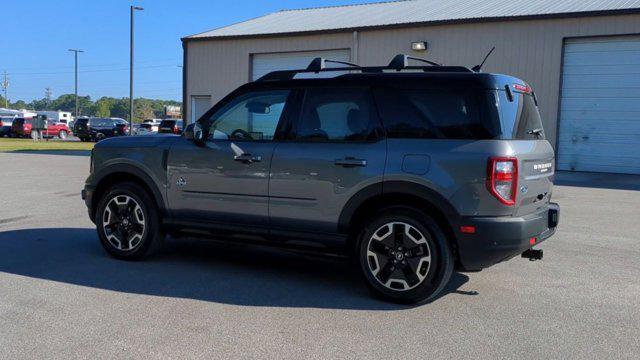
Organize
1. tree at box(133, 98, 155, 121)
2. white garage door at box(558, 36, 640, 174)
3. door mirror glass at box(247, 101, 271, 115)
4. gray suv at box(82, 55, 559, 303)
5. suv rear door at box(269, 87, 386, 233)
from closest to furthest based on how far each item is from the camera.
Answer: gray suv at box(82, 55, 559, 303), suv rear door at box(269, 87, 386, 233), door mirror glass at box(247, 101, 271, 115), white garage door at box(558, 36, 640, 174), tree at box(133, 98, 155, 121)

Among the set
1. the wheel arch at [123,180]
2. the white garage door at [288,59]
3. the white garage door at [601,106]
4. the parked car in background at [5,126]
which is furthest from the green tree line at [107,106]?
the wheel arch at [123,180]

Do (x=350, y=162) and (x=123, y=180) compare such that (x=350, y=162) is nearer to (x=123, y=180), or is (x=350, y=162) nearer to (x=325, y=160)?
(x=325, y=160)

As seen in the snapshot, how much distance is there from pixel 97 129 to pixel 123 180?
38.1 metres

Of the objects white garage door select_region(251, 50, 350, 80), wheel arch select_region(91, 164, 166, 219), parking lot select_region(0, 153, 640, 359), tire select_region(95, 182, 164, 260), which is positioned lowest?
parking lot select_region(0, 153, 640, 359)

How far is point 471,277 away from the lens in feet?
19.2

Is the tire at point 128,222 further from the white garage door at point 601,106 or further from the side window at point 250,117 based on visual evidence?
the white garage door at point 601,106

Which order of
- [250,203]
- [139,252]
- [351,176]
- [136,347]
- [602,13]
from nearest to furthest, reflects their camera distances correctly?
[136,347], [351,176], [250,203], [139,252], [602,13]

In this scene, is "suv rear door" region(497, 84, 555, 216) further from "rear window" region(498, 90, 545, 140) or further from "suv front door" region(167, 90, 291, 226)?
"suv front door" region(167, 90, 291, 226)

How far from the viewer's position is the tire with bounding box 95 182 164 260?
6.13 m

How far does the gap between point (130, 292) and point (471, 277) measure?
10.4ft

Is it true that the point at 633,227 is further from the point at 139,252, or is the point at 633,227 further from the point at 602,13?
the point at 602,13

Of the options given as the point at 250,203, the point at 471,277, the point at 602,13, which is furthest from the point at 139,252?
the point at 602,13

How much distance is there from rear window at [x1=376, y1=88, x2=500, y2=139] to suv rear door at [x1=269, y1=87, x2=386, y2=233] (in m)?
0.15

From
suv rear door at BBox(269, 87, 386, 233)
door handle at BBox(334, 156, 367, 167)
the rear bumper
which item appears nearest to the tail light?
the rear bumper
